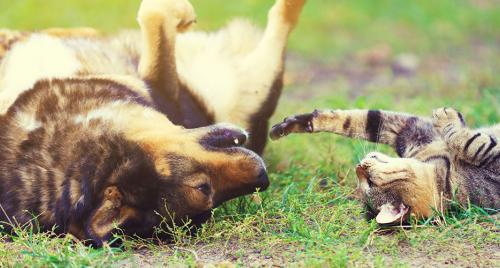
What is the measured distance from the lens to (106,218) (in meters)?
3.72

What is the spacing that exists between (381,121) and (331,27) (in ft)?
17.9

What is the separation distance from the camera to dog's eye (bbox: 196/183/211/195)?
3812mm

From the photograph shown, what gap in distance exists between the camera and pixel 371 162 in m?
4.04

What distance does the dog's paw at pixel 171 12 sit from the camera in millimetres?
4766

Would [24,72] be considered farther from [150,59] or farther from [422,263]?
[422,263]

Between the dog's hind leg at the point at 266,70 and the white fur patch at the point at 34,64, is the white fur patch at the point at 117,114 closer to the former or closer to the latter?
the white fur patch at the point at 34,64

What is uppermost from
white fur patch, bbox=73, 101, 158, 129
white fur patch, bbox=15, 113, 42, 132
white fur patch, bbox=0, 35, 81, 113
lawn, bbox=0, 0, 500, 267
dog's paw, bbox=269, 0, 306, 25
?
dog's paw, bbox=269, 0, 306, 25

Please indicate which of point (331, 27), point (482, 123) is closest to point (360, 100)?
point (482, 123)

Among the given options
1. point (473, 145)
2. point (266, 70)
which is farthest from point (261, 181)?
point (266, 70)

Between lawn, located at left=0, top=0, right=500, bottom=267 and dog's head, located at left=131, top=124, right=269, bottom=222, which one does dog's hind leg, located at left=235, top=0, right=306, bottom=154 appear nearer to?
lawn, located at left=0, top=0, right=500, bottom=267

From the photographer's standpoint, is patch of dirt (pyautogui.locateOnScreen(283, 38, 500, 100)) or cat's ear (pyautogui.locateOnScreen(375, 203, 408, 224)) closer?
cat's ear (pyautogui.locateOnScreen(375, 203, 408, 224))

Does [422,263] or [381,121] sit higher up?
[381,121]

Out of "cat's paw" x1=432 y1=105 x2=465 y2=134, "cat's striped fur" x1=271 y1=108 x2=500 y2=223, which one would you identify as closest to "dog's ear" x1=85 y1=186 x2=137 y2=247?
"cat's striped fur" x1=271 y1=108 x2=500 y2=223

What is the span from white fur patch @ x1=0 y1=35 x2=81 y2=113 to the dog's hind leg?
111 centimetres
